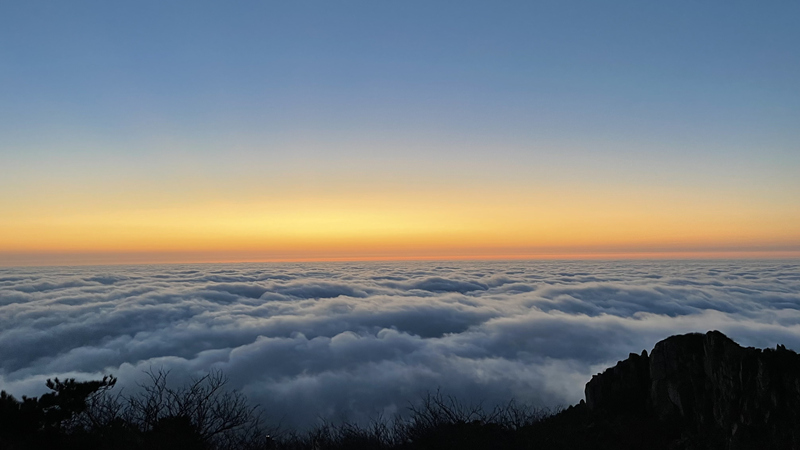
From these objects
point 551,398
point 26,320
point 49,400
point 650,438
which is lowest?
point 551,398

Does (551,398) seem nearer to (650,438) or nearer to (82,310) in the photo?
(650,438)

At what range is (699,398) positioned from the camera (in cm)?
2333

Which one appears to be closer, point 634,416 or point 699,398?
point 699,398

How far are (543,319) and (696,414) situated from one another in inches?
5000

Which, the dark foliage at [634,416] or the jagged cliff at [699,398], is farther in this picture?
the jagged cliff at [699,398]

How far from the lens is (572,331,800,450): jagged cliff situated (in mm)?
19672

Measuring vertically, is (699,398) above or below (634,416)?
above

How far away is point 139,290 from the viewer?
198250mm

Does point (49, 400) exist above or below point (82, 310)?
above

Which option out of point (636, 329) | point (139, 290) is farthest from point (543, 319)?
point (139, 290)

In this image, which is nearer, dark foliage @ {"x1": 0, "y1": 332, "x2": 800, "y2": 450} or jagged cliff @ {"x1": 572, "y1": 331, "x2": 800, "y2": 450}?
dark foliage @ {"x1": 0, "y1": 332, "x2": 800, "y2": 450}

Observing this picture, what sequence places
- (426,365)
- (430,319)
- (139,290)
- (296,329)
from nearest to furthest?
(426,365)
(296,329)
(430,319)
(139,290)

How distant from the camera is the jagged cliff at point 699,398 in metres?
19.7

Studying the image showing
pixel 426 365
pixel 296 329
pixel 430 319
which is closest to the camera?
pixel 426 365
